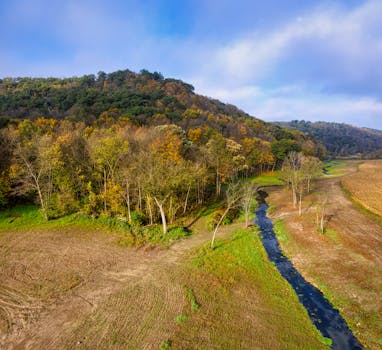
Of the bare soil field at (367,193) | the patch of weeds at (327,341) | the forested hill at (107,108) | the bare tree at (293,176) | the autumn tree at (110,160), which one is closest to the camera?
the patch of weeds at (327,341)

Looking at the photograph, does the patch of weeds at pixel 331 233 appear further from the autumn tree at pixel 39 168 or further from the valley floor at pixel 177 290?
the autumn tree at pixel 39 168

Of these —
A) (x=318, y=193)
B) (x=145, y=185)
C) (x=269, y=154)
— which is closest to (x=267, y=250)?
(x=145, y=185)

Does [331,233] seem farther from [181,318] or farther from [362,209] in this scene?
[181,318]

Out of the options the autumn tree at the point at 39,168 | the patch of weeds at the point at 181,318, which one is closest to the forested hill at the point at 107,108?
the autumn tree at the point at 39,168

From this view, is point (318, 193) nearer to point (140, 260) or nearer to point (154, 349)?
point (140, 260)

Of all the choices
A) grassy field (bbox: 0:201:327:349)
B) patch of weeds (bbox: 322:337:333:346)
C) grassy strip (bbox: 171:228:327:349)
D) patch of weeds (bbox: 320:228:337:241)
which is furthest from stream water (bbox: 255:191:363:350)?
patch of weeds (bbox: 320:228:337:241)

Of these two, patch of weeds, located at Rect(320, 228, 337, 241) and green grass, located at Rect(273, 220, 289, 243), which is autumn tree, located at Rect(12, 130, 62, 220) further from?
patch of weeds, located at Rect(320, 228, 337, 241)

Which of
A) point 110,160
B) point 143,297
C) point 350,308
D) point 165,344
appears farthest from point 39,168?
point 350,308

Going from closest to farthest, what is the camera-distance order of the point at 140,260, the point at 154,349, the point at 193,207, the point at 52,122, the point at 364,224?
the point at 154,349 < the point at 140,260 < the point at 364,224 < the point at 193,207 < the point at 52,122
